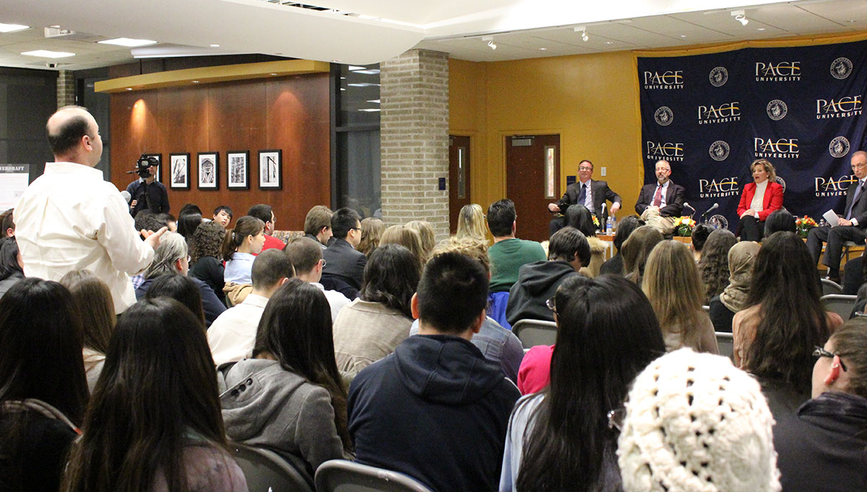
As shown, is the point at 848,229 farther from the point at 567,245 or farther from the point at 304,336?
the point at 304,336

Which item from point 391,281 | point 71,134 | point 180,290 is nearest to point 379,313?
point 391,281

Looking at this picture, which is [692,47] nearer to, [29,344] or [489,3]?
[489,3]

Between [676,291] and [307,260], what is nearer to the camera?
[676,291]

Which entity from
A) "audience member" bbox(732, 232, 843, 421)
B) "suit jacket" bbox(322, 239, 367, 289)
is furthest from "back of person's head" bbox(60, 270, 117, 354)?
"suit jacket" bbox(322, 239, 367, 289)

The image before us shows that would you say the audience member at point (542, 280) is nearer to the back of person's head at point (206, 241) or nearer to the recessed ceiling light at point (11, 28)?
the back of person's head at point (206, 241)

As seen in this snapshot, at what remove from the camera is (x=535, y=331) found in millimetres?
Result: 4141

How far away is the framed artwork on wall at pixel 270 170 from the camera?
12.9 m

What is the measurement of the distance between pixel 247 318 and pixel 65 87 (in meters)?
14.8

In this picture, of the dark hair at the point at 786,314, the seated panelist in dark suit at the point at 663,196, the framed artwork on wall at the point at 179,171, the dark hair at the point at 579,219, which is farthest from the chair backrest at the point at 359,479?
the framed artwork on wall at the point at 179,171

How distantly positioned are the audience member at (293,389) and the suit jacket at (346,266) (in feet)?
8.66

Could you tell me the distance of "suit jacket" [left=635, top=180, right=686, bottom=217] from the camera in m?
10.5

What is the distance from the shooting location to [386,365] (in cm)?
228

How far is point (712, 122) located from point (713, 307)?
24.2ft

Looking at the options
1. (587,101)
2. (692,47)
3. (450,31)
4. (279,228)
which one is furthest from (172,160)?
(692,47)
